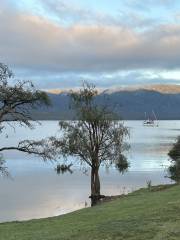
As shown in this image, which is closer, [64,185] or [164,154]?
[64,185]

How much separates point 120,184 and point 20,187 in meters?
13.5

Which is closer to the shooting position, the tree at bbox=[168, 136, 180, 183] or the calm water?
the calm water

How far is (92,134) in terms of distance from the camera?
2009 inches

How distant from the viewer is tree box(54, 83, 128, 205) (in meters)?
50.1

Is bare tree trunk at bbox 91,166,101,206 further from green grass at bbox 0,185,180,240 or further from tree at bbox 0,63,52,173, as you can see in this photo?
green grass at bbox 0,185,180,240

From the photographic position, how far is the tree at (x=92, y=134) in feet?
164

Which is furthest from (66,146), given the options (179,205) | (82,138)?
(179,205)

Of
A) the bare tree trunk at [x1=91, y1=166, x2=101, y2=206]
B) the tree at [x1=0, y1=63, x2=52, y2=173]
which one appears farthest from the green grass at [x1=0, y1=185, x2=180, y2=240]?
the bare tree trunk at [x1=91, y1=166, x2=101, y2=206]

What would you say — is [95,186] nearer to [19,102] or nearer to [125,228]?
[19,102]

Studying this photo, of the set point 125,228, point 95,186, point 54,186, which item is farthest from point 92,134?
point 125,228

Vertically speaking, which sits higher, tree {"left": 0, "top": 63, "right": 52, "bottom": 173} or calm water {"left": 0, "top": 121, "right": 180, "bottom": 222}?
tree {"left": 0, "top": 63, "right": 52, "bottom": 173}

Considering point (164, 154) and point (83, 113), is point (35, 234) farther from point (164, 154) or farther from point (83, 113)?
point (164, 154)

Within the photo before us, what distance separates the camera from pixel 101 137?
5103 centimetres

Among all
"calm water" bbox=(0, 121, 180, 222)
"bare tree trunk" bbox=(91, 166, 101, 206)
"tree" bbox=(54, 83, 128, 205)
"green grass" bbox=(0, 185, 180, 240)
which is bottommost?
"calm water" bbox=(0, 121, 180, 222)
